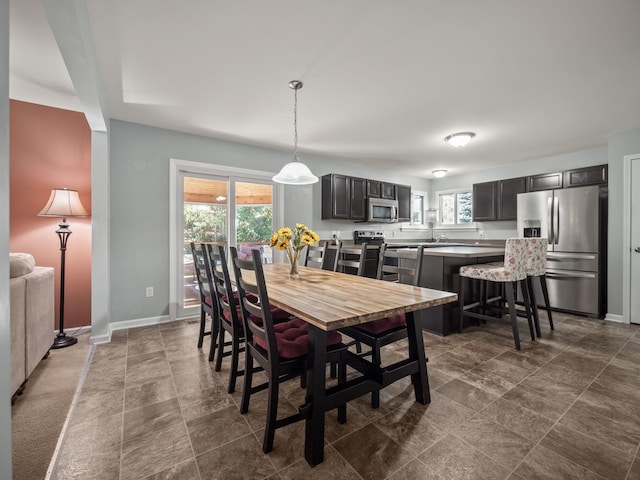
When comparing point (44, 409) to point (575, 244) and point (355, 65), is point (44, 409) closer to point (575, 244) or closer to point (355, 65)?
point (355, 65)

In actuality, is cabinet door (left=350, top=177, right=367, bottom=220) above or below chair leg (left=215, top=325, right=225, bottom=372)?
above

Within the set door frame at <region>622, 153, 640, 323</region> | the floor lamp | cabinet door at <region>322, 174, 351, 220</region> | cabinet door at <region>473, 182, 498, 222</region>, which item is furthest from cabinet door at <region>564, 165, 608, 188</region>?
the floor lamp

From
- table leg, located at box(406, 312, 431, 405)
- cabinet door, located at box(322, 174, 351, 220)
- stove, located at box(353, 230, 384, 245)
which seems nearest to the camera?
table leg, located at box(406, 312, 431, 405)

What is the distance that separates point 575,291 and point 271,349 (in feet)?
14.5

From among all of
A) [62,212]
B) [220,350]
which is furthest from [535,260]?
[62,212]

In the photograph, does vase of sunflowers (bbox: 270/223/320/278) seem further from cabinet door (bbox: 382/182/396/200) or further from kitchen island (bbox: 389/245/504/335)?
cabinet door (bbox: 382/182/396/200)

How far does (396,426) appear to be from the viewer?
161 centimetres

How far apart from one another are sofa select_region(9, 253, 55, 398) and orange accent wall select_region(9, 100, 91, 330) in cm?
74

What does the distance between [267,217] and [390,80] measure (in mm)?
2572

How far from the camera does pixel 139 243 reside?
3396 millimetres

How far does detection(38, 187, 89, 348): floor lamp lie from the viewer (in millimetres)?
2752

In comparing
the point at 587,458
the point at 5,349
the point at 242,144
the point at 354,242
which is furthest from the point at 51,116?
the point at 587,458

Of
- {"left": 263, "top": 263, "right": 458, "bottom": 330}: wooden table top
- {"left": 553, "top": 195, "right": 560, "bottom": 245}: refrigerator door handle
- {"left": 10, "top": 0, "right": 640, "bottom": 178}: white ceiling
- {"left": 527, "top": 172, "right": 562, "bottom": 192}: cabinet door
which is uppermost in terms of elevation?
Result: {"left": 10, "top": 0, "right": 640, "bottom": 178}: white ceiling

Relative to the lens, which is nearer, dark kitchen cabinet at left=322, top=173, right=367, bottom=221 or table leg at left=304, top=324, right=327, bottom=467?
table leg at left=304, top=324, right=327, bottom=467
